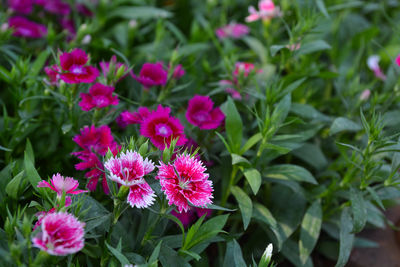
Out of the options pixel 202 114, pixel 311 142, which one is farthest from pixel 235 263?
pixel 311 142

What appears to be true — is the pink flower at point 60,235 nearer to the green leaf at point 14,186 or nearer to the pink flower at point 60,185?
the pink flower at point 60,185

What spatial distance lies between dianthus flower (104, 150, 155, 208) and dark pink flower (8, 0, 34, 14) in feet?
4.69

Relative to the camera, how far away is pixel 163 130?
126 cm

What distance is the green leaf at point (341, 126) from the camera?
1603 millimetres

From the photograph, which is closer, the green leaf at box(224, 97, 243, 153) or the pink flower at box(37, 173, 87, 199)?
the pink flower at box(37, 173, 87, 199)

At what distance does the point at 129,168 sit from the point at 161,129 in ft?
0.83

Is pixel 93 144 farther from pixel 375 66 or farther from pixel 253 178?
pixel 375 66

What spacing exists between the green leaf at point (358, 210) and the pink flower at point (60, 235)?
89 centimetres

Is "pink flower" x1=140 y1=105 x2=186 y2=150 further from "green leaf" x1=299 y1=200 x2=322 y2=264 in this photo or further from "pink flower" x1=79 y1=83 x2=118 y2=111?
"green leaf" x1=299 y1=200 x2=322 y2=264

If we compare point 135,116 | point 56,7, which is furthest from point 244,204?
point 56,7

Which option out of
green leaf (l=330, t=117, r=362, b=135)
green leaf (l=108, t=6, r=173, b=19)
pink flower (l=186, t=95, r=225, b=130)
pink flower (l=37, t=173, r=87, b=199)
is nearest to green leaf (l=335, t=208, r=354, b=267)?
green leaf (l=330, t=117, r=362, b=135)

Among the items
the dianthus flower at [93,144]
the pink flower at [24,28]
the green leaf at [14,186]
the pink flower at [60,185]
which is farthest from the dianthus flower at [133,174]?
the pink flower at [24,28]

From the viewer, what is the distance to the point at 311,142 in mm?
1884

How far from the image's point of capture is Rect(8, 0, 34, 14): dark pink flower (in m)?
2.09
